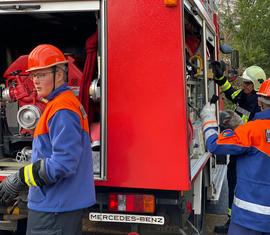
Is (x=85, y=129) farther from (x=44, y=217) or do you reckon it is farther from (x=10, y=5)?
(x=10, y=5)

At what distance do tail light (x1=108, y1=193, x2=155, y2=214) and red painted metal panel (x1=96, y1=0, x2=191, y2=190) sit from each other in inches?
4.2

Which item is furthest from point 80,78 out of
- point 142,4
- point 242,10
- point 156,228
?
point 242,10

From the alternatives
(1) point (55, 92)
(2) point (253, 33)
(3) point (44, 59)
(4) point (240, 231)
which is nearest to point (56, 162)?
(1) point (55, 92)

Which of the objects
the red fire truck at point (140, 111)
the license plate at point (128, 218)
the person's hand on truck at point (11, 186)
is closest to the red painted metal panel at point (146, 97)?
the red fire truck at point (140, 111)

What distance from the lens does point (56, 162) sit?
2510mm

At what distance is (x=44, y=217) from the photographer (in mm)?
2658

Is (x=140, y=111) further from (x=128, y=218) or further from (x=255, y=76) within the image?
(x=255, y=76)

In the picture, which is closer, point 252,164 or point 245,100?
point 252,164

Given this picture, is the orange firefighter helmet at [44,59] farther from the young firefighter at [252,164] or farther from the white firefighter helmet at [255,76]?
the white firefighter helmet at [255,76]

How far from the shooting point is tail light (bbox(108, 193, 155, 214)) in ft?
10.6

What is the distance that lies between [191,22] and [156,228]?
2.18m

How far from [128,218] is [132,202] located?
134 mm

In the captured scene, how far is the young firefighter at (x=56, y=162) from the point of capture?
100 inches

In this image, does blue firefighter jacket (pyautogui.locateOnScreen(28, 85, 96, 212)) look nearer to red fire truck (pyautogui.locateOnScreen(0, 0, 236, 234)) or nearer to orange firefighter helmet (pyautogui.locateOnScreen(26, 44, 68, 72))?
orange firefighter helmet (pyautogui.locateOnScreen(26, 44, 68, 72))
